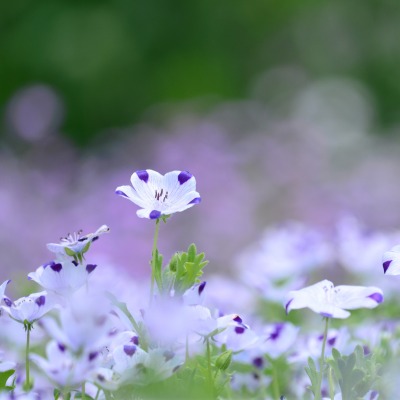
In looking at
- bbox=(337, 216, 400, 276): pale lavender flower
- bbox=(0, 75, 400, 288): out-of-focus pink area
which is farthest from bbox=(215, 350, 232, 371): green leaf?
bbox=(0, 75, 400, 288): out-of-focus pink area

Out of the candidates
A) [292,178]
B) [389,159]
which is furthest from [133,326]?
[389,159]

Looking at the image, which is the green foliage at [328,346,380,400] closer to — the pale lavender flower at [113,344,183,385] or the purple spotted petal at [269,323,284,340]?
the pale lavender flower at [113,344,183,385]

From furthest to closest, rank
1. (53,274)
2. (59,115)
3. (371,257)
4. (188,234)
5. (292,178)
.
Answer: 1. (59,115)
2. (292,178)
3. (188,234)
4. (371,257)
5. (53,274)

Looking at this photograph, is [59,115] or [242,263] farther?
[59,115]

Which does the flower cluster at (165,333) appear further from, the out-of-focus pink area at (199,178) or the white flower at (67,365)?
the out-of-focus pink area at (199,178)

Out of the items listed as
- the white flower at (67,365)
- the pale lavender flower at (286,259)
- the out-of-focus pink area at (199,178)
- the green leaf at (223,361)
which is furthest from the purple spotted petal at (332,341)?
the out-of-focus pink area at (199,178)

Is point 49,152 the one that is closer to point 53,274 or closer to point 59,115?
point 59,115
